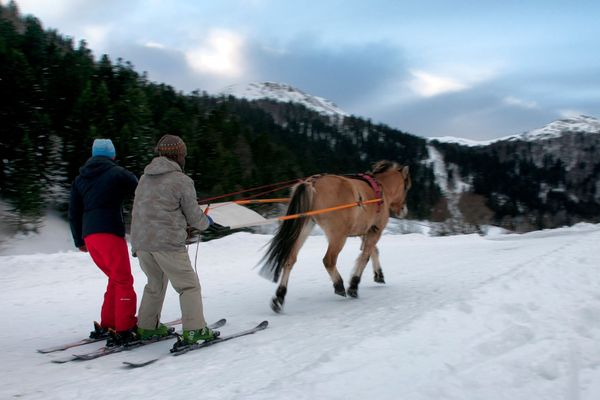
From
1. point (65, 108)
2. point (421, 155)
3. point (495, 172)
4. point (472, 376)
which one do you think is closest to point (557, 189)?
point (495, 172)

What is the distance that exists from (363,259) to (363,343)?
2931mm

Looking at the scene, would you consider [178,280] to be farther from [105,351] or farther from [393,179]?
[393,179]

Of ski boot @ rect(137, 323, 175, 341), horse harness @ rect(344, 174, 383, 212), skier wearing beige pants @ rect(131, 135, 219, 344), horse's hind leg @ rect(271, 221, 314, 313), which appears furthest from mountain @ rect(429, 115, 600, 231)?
skier wearing beige pants @ rect(131, 135, 219, 344)

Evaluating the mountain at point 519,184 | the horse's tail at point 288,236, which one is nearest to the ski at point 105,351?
the horse's tail at point 288,236

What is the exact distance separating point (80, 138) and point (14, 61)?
14.0ft

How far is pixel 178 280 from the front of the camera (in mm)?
4359

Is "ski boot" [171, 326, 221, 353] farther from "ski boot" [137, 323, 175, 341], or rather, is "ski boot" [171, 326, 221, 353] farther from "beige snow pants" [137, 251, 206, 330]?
"ski boot" [137, 323, 175, 341]

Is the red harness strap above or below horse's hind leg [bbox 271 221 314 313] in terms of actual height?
above

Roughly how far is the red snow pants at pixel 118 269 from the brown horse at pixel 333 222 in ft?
5.85

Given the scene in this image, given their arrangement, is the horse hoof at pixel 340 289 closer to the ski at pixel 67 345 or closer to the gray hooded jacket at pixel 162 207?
the gray hooded jacket at pixel 162 207

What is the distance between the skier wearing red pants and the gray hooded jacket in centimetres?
37

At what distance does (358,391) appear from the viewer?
119 inches

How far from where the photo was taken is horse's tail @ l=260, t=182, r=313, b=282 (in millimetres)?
5879

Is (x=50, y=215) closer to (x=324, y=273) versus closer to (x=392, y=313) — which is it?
(x=324, y=273)
